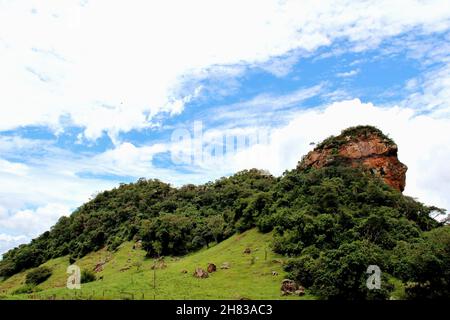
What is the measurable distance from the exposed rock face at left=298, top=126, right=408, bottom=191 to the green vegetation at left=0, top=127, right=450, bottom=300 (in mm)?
581

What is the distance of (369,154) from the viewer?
75188 mm

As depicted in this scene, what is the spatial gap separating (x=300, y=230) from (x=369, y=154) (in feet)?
85.8

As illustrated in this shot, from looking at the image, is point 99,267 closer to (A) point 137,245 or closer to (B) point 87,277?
(A) point 137,245

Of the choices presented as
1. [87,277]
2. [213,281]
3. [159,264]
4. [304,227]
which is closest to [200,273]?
[213,281]

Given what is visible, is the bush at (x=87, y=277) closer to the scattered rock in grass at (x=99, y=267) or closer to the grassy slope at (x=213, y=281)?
the grassy slope at (x=213, y=281)

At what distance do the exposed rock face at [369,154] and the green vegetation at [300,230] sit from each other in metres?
0.58

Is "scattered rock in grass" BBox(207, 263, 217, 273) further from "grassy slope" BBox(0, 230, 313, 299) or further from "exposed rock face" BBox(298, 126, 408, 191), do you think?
"exposed rock face" BBox(298, 126, 408, 191)

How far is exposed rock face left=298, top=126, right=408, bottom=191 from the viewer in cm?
7406

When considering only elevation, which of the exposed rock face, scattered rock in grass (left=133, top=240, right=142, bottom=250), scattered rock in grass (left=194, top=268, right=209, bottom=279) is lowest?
scattered rock in grass (left=194, top=268, right=209, bottom=279)

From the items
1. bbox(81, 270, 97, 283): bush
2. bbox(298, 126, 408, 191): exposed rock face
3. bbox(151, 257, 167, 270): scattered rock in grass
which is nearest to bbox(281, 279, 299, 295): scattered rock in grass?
bbox(151, 257, 167, 270): scattered rock in grass

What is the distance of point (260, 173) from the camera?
117812 mm
